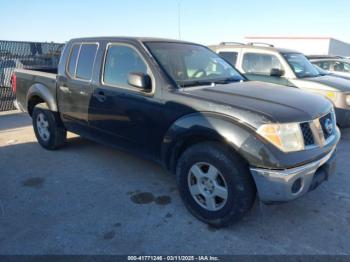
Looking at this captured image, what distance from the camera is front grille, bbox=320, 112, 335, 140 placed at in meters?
3.06

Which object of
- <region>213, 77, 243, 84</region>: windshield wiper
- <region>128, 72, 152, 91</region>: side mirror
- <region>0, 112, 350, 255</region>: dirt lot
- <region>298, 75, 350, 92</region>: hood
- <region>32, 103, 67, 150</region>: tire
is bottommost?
<region>0, 112, 350, 255</region>: dirt lot

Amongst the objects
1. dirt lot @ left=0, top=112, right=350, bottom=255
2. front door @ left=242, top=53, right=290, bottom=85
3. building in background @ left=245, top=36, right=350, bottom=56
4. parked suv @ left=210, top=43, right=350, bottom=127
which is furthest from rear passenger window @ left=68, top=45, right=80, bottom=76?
building in background @ left=245, top=36, right=350, bottom=56

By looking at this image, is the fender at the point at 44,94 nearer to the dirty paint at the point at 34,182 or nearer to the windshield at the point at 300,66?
the dirty paint at the point at 34,182

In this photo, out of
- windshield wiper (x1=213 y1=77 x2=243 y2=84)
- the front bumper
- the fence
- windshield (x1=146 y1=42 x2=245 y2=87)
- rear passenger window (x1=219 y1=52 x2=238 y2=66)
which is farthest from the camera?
the fence

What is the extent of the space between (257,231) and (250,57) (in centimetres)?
517

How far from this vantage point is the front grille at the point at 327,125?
3059 millimetres

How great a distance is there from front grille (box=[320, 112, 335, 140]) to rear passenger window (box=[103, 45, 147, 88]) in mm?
1974

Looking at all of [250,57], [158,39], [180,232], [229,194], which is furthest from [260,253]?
[250,57]

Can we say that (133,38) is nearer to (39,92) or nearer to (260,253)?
(39,92)

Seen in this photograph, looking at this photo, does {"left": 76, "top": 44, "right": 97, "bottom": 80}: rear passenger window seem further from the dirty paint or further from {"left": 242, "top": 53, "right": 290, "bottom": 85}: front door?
{"left": 242, "top": 53, "right": 290, "bottom": 85}: front door

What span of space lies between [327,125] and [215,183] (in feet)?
4.29

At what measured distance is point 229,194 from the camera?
2820mm

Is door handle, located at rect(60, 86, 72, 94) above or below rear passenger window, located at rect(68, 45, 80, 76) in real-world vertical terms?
below

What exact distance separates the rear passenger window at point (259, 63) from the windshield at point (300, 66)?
27 centimetres
